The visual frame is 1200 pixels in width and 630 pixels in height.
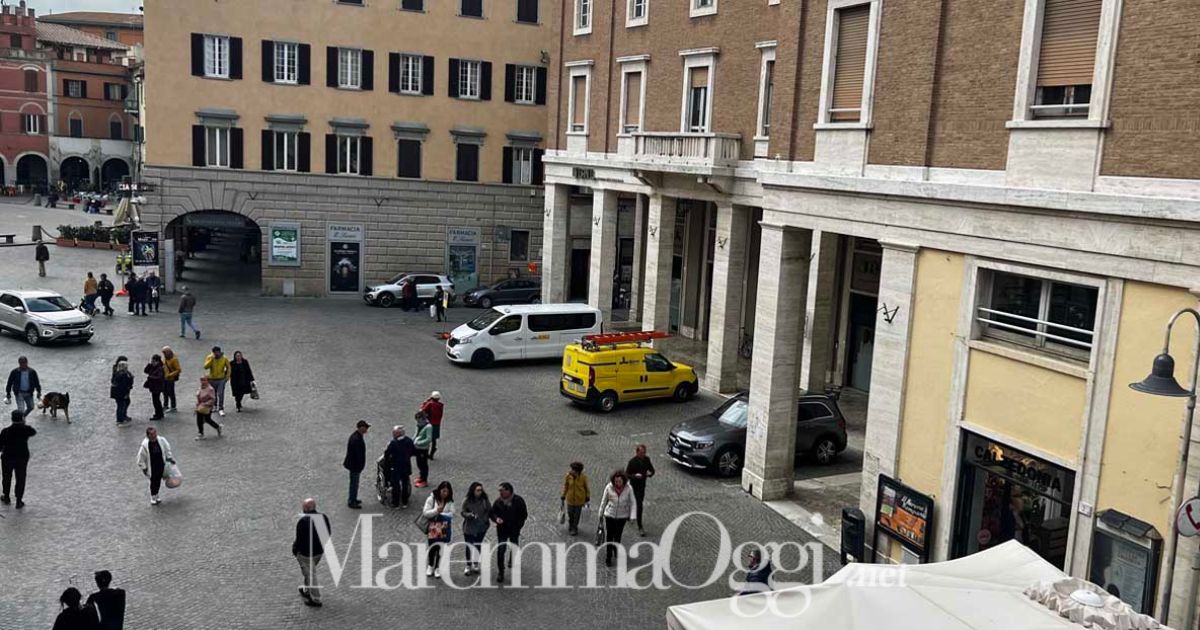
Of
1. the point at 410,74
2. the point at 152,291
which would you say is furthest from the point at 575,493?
the point at 410,74

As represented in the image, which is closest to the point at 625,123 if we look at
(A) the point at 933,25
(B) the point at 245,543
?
(A) the point at 933,25

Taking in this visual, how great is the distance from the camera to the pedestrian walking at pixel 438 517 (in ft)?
46.1

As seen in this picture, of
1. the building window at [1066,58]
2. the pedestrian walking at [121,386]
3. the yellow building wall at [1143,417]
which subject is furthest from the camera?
the pedestrian walking at [121,386]

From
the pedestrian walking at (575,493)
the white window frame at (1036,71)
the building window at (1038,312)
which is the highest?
the white window frame at (1036,71)

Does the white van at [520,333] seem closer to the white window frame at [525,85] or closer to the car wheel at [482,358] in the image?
the car wheel at [482,358]

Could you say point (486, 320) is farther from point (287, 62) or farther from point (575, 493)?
point (287, 62)

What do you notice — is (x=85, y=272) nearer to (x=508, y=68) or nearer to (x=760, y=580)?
(x=508, y=68)

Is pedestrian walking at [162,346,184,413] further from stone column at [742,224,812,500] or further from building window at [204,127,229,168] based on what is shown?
building window at [204,127,229,168]

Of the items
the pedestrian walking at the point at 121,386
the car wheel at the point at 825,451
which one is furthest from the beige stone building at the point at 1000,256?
the pedestrian walking at the point at 121,386

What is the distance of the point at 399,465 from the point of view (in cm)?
1700

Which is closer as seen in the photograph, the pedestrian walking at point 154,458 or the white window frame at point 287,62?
the pedestrian walking at point 154,458

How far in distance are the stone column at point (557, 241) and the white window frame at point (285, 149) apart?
11135 millimetres

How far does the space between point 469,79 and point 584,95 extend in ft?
30.5

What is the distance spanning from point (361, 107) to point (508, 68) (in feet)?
21.8
